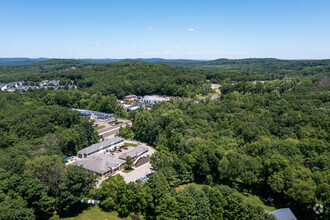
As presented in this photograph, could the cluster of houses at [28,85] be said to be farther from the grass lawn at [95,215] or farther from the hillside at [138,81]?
the grass lawn at [95,215]

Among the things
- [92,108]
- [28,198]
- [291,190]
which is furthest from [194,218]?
[92,108]

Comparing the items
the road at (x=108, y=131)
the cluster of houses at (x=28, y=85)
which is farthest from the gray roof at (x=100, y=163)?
the cluster of houses at (x=28, y=85)

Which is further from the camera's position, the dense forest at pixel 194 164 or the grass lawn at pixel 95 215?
the grass lawn at pixel 95 215

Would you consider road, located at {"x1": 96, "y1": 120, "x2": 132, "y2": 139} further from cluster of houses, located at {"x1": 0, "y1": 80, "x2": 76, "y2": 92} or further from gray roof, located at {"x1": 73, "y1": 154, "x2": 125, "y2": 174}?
cluster of houses, located at {"x1": 0, "y1": 80, "x2": 76, "y2": 92}

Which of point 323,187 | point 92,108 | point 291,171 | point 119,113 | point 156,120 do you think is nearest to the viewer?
point 323,187

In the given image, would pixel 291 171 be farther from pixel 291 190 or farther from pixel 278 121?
pixel 278 121

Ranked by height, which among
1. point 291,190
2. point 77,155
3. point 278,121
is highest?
point 278,121

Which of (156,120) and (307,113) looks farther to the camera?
(156,120)
